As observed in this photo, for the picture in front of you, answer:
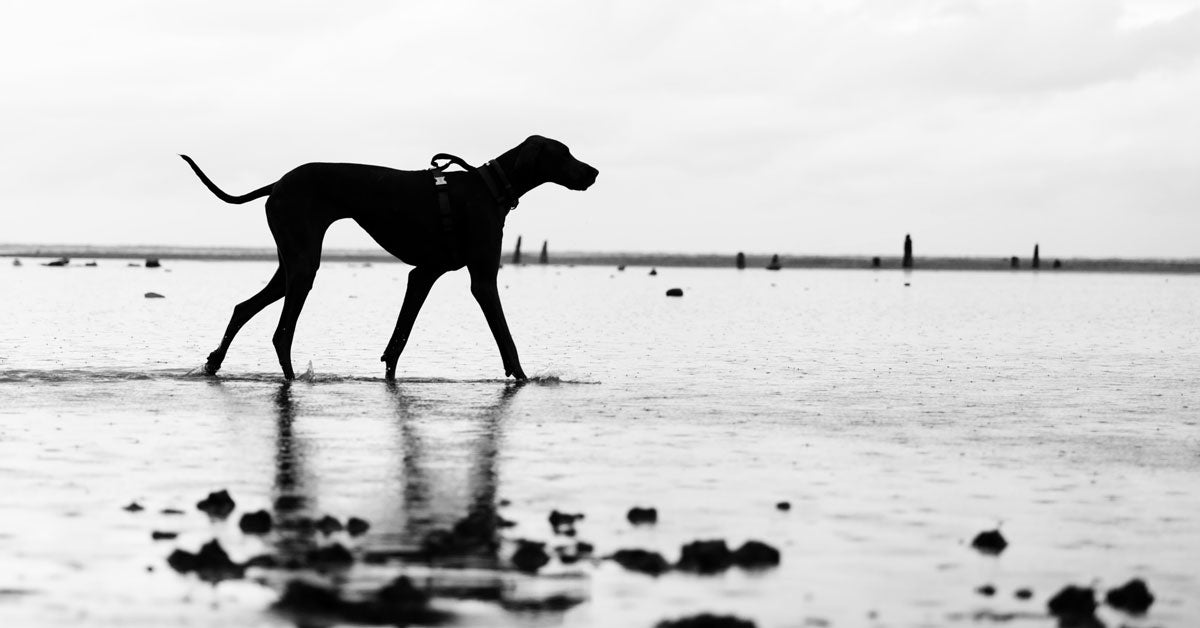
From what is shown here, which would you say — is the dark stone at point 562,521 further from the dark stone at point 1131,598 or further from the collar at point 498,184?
the collar at point 498,184

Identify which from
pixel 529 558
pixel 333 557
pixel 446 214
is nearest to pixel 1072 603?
pixel 529 558

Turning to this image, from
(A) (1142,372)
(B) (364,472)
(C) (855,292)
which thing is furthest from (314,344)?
(C) (855,292)

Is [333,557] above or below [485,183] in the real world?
below

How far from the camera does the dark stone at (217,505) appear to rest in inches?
299

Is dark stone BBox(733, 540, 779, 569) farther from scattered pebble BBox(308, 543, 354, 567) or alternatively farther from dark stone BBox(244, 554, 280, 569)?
dark stone BBox(244, 554, 280, 569)

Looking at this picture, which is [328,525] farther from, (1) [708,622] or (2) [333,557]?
(1) [708,622]

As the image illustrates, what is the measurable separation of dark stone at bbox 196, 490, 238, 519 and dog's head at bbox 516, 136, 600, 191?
8.68 metres

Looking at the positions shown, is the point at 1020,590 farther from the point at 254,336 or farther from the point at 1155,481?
the point at 254,336

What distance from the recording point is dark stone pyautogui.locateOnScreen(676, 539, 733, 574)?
21.1ft

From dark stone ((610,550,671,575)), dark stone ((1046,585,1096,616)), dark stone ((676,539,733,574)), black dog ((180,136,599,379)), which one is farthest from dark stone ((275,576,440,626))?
black dog ((180,136,599,379))

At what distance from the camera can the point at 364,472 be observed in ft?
30.0

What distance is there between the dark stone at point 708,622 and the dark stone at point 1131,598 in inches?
58.4

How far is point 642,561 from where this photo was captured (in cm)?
642

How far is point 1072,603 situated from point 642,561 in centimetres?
164
